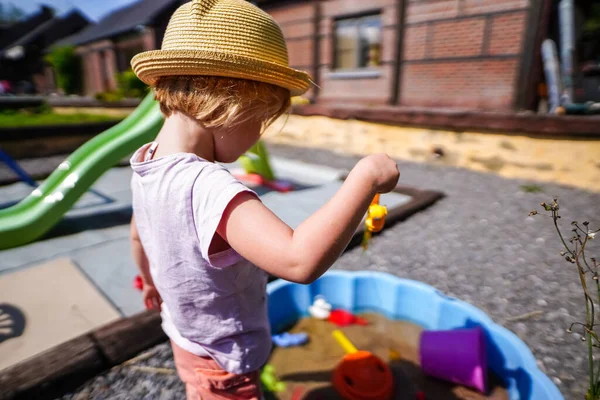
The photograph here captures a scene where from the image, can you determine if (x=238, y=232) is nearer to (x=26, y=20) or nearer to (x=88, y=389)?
(x=88, y=389)

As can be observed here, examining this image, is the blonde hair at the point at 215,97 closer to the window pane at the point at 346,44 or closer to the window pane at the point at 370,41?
the window pane at the point at 370,41

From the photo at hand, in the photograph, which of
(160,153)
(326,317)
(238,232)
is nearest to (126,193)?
(326,317)

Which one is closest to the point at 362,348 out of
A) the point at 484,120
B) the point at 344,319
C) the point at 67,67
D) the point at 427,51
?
the point at 344,319

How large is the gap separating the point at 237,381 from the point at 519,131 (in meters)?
4.33

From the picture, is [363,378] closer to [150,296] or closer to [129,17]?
[150,296]

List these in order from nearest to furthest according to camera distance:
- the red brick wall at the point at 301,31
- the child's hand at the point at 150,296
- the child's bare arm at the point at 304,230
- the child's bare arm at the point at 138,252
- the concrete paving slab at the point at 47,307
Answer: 1. the child's bare arm at the point at 304,230
2. the child's bare arm at the point at 138,252
3. the child's hand at the point at 150,296
4. the concrete paving slab at the point at 47,307
5. the red brick wall at the point at 301,31

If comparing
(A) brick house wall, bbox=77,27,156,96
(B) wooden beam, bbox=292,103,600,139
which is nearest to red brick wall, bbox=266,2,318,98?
(B) wooden beam, bbox=292,103,600,139

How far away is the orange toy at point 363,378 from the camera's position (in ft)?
4.64

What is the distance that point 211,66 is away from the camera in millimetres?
758

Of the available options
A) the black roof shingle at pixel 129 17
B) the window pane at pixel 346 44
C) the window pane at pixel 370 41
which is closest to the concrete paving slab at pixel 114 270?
the window pane at pixel 370 41

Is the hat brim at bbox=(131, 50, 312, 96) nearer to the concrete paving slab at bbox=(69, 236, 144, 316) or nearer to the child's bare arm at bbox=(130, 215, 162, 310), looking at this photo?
the child's bare arm at bbox=(130, 215, 162, 310)

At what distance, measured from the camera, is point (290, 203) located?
3.40 meters

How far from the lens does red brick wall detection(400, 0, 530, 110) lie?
215 inches

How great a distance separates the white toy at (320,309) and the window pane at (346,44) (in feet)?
21.2
